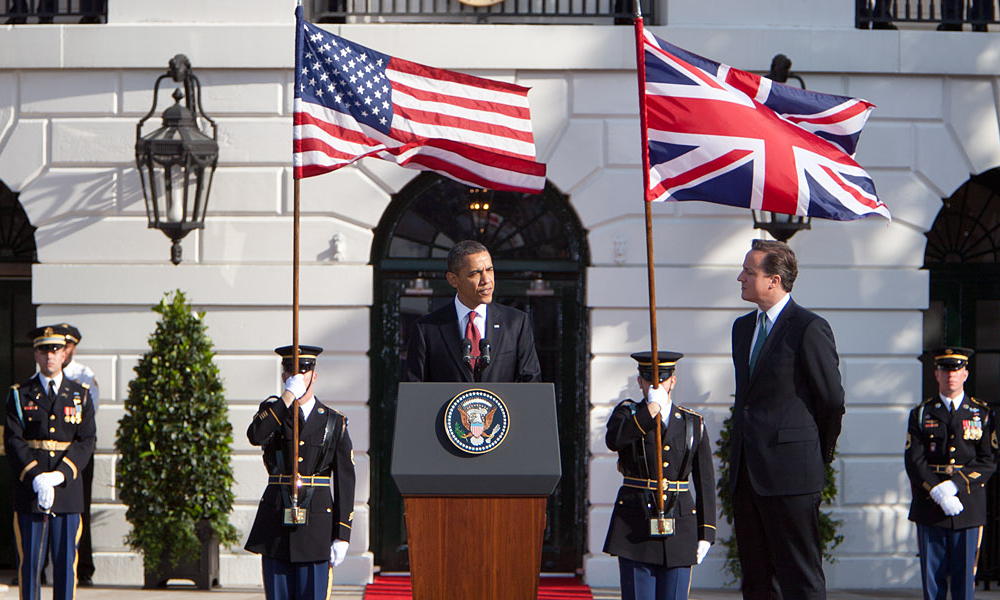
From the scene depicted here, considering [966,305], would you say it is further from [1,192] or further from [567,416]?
[1,192]

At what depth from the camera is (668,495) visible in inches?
295

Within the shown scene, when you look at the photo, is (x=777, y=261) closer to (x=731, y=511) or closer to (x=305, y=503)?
(x=305, y=503)

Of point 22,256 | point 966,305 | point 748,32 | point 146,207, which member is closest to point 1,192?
point 22,256

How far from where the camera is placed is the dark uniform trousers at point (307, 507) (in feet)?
24.4

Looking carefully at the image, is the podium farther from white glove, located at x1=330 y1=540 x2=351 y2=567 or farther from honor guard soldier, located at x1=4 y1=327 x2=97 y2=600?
honor guard soldier, located at x1=4 y1=327 x2=97 y2=600

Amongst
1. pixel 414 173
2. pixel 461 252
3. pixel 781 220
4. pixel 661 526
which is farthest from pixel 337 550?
pixel 781 220

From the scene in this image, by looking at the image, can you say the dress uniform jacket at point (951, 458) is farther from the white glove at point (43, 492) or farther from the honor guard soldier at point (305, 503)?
the white glove at point (43, 492)

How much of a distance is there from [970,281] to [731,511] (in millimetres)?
3172

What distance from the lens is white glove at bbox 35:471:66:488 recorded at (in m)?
8.59

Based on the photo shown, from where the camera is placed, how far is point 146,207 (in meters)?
10.9

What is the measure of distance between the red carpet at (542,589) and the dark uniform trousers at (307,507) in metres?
2.96

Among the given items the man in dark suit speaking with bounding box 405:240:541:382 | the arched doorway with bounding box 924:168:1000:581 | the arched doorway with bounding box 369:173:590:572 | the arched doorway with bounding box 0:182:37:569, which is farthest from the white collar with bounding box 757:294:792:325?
the arched doorway with bounding box 0:182:37:569

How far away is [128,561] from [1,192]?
3550 mm

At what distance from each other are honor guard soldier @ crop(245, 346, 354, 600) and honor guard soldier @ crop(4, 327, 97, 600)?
6.26ft
